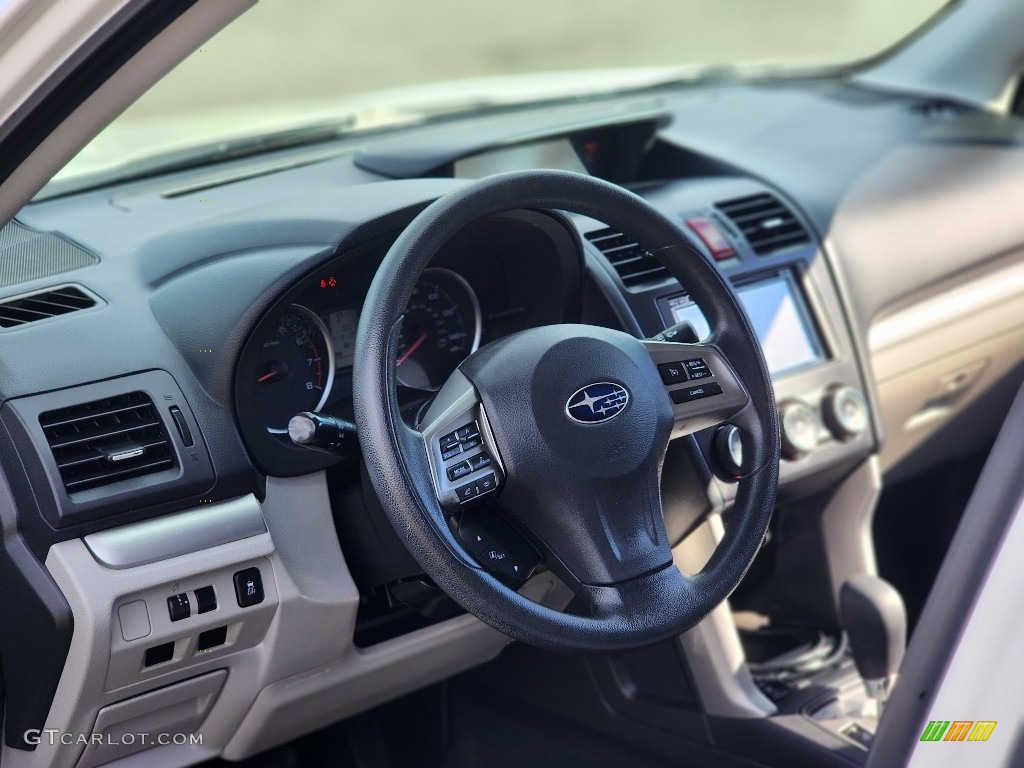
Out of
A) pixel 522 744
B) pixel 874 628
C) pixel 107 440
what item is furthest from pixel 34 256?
pixel 874 628

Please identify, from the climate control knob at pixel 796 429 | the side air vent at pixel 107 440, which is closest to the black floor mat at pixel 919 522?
the climate control knob at pixel 796 429

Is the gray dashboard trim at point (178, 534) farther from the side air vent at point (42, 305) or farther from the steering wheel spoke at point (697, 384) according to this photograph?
the steering wheel spoke at point (697, 384)

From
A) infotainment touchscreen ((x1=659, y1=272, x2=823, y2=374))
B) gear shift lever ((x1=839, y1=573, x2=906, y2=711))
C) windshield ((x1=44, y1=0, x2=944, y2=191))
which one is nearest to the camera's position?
gear shift lever ((x1=839, y1=573, x2=906, y2=711))

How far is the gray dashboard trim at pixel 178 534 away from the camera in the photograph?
1.59m

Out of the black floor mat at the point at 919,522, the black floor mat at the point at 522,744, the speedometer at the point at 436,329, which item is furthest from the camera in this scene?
the black floor mat at the point at 919,522

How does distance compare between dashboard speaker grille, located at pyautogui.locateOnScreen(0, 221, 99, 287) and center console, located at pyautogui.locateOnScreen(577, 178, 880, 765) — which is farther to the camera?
center console, located at pyautogui.locateOnScreen(577, 178, 880, 765)

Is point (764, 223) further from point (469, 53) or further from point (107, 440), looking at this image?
point (469, 53)

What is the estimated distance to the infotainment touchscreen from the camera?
7.54 ft

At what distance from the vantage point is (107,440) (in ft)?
5.34

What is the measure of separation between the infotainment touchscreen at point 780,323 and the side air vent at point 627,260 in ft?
0.64

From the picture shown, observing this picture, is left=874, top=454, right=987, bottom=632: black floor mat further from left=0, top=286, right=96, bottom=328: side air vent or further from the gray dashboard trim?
left=0, top=286, right=96, bottom=328: side air vent

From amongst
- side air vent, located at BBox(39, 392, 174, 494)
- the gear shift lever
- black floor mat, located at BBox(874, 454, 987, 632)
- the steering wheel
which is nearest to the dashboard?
→ side air vent, located at BBox(39, 392, 174, 494)

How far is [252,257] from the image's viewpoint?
1.71 metres

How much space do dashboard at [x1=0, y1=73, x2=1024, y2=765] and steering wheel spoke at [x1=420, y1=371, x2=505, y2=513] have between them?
0.14 metres
